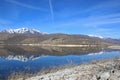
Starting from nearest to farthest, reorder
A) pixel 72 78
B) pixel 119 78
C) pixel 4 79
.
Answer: pixel 119 78
pixel 72 78
pixel 4 79

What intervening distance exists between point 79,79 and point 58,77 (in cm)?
183

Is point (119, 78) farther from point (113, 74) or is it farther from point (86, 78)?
point (86, 78)

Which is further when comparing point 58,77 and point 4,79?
point 4,79

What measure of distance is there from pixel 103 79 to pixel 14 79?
7783mm

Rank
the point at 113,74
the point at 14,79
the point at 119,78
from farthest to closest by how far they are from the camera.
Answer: the point at 14,79, the point at 113,74, the point at 119,78

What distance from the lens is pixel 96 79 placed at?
29.7 feet

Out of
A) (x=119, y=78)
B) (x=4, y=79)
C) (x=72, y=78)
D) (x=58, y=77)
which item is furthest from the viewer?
(x=4, y=79)

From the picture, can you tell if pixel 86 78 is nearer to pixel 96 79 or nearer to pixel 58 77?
pixel 96 79

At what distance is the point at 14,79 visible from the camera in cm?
1499

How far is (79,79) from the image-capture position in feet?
30.8

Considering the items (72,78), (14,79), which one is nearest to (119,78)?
→ (72,78)

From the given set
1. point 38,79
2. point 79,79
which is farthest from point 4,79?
point 79,79

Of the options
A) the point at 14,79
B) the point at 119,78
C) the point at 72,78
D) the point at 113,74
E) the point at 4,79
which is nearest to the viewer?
the point at 119,78

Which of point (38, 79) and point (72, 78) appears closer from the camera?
point (72, 78)
